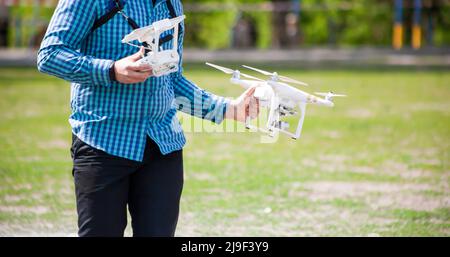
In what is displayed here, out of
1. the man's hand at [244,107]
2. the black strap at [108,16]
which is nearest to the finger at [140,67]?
the black strap at [108,16]

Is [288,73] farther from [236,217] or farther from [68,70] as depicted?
[68,70]

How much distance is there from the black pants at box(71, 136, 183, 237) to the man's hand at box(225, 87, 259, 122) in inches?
16.5

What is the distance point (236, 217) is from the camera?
23.7ft

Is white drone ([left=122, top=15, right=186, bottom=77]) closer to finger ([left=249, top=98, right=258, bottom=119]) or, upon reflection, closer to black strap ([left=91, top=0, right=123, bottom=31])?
black strap ([left=91, top=0, right=123, bottom=31])

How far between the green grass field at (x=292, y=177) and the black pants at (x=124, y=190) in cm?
274

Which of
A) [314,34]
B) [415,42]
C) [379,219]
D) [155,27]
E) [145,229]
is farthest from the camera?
[314,34]

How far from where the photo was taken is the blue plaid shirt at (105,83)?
3.58 metres

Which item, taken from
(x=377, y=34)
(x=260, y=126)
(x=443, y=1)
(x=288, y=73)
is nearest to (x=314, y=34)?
(x=377, y=34)

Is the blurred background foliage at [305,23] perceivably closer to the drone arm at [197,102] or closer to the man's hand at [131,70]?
the drone arm at [197,102]

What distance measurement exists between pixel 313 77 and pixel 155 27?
21033mm

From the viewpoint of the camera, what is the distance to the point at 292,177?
30.1 feet

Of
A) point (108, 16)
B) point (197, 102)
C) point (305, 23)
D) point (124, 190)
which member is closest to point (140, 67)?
point (108, 16)

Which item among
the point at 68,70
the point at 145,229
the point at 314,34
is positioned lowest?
the point at 314,34

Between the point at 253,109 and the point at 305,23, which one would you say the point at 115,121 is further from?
the point at 305,23
